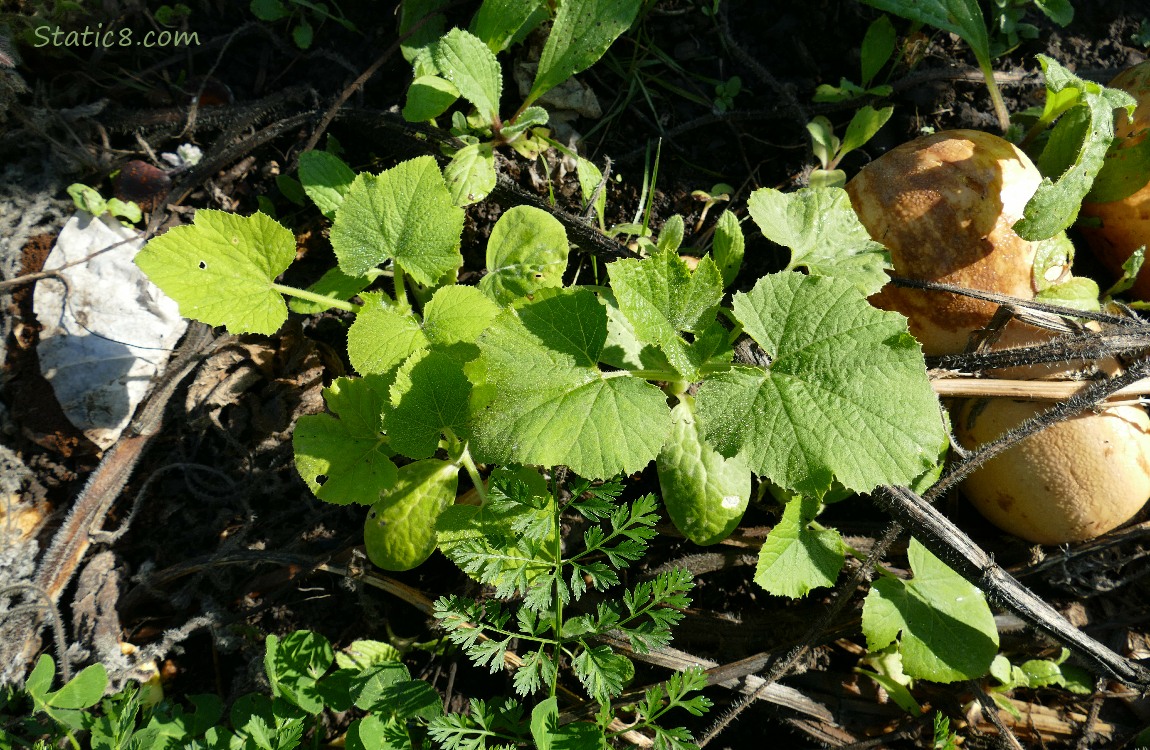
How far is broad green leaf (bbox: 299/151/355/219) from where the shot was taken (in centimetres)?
229

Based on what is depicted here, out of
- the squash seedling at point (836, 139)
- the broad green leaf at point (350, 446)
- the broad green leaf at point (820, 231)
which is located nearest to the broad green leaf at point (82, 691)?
the broad green leaf at point (350, 446)

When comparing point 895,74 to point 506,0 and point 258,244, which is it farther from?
point 258,244

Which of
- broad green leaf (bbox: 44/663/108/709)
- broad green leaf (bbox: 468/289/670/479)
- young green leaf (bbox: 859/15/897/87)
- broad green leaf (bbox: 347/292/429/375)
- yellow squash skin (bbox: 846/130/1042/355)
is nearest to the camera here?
broad green leaf (bbox: 468/289/670/479)

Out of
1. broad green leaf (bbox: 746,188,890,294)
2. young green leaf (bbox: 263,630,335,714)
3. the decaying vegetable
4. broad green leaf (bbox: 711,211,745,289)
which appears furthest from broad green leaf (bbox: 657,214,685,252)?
young green leaf (bbox: 263,630,335,714)

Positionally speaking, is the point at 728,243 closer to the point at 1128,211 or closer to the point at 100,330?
the point at 1128,211

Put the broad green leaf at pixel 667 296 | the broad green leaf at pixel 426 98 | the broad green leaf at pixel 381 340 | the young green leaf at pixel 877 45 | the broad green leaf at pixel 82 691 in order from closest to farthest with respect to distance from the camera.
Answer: the broad green leaf at pixel 667 296, the broad green leaf at pixel 381 340, the broad green leaf at pixel 82 691, the broad green leaf at pixel 426 98, the young green leaf at pixel 877 45

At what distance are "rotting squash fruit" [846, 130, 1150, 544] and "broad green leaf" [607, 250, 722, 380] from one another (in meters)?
0.77

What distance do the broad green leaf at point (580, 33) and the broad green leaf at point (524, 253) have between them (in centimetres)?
49

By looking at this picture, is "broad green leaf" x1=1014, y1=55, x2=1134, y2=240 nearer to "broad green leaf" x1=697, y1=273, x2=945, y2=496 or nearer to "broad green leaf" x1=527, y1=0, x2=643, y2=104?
"broad green leaf" x1=697, y1=273, x2=945, y2=496

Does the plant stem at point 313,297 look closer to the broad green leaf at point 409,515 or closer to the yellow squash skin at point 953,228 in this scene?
the broad green leaf at point 409,515

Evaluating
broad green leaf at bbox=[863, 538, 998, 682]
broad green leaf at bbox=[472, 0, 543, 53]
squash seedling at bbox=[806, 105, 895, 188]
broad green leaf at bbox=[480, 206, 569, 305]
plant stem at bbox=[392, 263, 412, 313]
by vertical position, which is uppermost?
broad green leaf at bbox=[472, 0, 543, 53]

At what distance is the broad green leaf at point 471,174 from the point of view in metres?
2.22

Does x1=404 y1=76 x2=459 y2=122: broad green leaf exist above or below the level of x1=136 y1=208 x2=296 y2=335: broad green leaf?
above

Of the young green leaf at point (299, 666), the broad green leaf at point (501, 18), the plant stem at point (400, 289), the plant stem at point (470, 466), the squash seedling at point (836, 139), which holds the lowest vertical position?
the young green leaf at point (299, 666)
